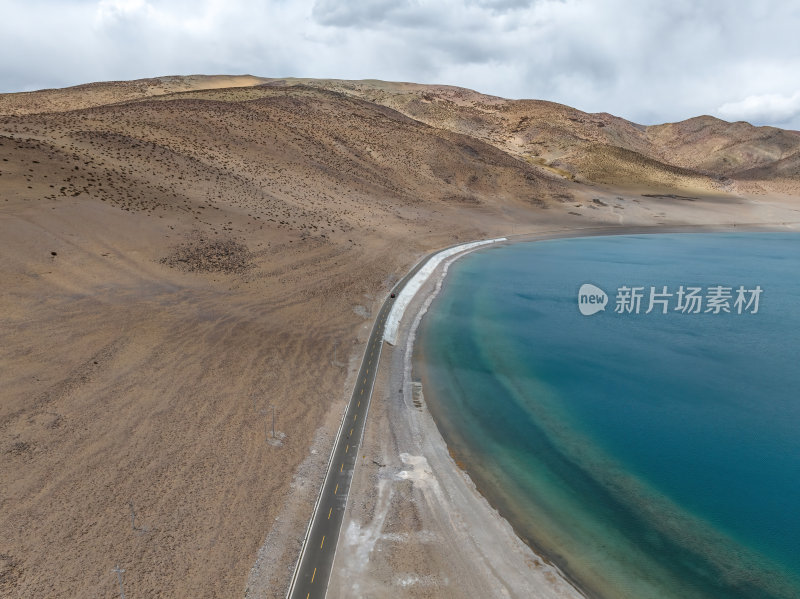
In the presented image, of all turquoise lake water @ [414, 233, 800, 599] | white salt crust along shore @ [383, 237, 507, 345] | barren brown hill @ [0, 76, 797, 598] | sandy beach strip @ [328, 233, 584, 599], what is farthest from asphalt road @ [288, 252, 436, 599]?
white salt crust along shore @ [383, 237, 507, 345]

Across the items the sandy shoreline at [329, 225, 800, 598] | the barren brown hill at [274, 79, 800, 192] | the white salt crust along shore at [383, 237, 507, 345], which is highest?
the barren brown hill at [274, 79, 800, 192]

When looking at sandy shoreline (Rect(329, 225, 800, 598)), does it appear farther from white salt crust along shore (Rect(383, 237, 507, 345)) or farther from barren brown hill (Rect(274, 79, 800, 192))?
→ barren brown hill (Rect(274, 79, 800, 192))

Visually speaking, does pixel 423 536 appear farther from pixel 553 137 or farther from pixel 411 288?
pixel 553 137

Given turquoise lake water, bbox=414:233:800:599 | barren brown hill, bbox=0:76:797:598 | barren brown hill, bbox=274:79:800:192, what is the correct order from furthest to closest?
barren brown hill, bbox=274:79:800:192 → turquoise lake water, bbox=414:233:800:599 → barren brown hill, bbox=0:76:797:598

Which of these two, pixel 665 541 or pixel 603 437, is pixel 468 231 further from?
pixel 665 541

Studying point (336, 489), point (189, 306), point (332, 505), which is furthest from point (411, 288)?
point (332, 505)

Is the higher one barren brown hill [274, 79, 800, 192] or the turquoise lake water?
Answer: barren brown hill [274, 79, 800, 192]

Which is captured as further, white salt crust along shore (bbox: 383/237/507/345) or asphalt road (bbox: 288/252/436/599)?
white salt crust along shore (bbox: 383/237/507/345)

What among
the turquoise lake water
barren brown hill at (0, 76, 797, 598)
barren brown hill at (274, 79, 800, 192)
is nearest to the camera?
barren brown hill at (0, 76, 797, 598)
